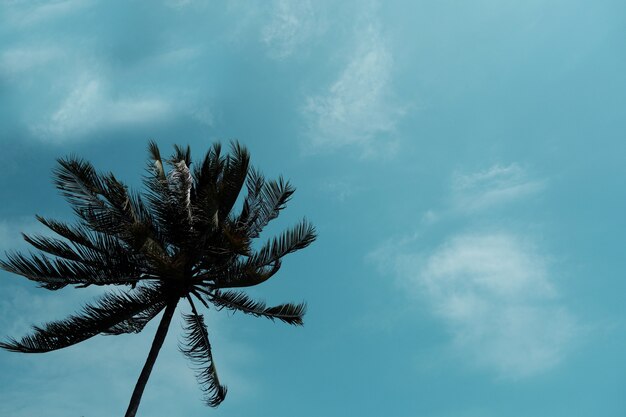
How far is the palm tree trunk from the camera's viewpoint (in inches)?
470

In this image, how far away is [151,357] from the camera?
12.6 metres

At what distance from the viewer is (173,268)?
12.3m

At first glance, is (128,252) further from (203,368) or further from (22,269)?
(203,368)

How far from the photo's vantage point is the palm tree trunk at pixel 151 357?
11938mm

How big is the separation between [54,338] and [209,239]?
11.4ft

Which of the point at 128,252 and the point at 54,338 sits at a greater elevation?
the point at 128,252

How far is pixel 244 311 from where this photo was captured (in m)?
13.9

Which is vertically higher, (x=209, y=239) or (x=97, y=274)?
(x=209, y=239)

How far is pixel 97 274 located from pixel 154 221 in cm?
156

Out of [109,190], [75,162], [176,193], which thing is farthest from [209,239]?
[75,162]

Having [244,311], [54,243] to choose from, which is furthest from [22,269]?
[244,311]

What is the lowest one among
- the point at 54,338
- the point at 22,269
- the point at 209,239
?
the point at 54,338

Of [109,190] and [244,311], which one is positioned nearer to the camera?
[109,190]

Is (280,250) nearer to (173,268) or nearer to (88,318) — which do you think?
(173,268)
